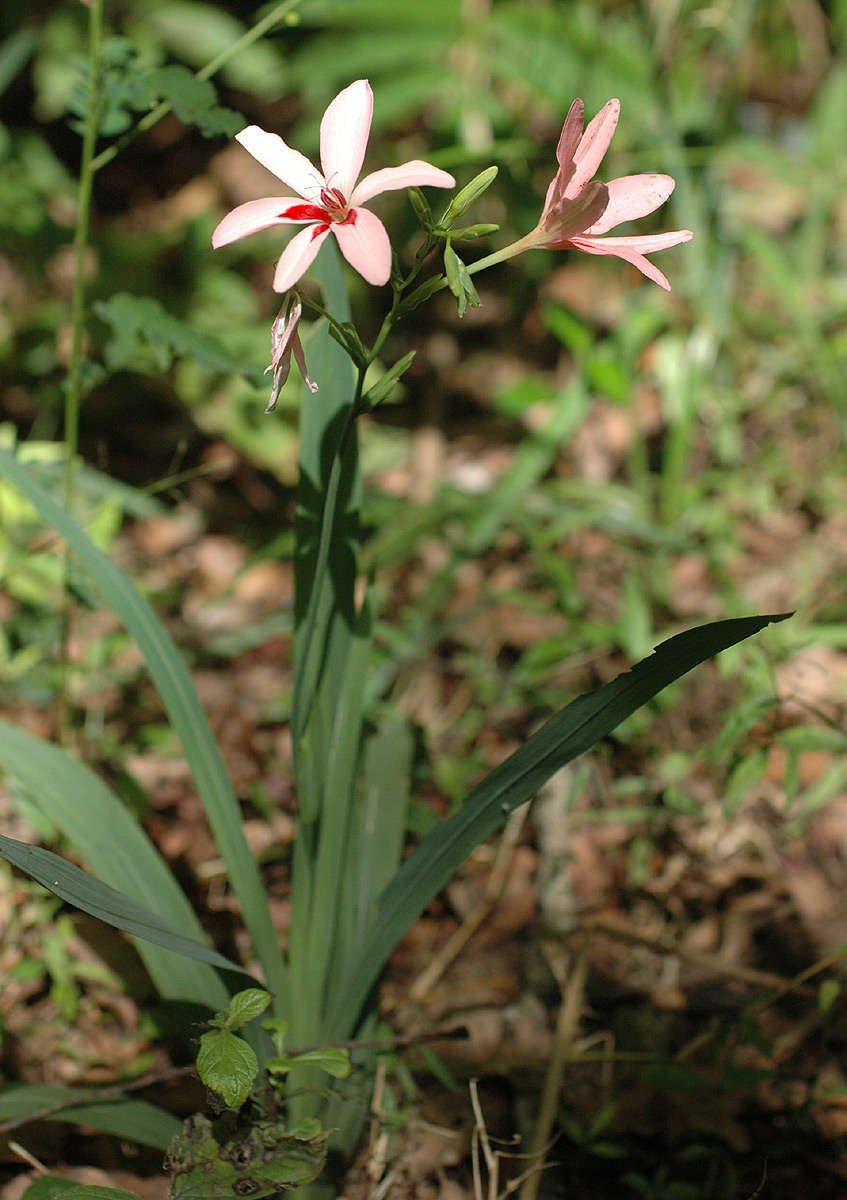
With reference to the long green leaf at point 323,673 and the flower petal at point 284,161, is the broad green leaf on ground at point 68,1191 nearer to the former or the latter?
the long green leaf at point 323,673

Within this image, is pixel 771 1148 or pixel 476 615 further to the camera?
pixel 476 615

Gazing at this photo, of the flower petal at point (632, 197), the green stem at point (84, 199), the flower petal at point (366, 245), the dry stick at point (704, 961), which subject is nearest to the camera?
the flower petal at point (366, 245)

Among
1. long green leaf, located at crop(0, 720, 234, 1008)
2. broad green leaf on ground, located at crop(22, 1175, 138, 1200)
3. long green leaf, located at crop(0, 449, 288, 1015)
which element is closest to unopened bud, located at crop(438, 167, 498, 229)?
long green leaf, located at crop(0, 449, 288, 1015)

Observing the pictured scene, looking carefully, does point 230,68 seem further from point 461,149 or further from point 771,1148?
point 771,1148

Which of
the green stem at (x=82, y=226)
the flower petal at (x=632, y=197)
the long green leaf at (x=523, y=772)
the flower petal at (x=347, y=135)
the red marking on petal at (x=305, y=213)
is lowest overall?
the long green leaf at (x=523, y=772)

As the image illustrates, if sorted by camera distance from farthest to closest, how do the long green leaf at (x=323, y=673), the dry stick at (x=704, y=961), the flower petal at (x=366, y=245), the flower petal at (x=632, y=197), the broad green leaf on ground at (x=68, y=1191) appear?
the dry stick at (x=704, y=961) < the long green leaf at (x=323, y=673) < the broad green leaf on ground at (x=68, y=1191) < the flower petal at (x=632, y=197) < the flower petal at (x=366, y=245)

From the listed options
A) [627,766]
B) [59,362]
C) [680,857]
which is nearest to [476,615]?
[627,766]

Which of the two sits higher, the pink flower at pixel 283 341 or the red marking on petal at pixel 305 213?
the red marking on petal at pixel 305 213

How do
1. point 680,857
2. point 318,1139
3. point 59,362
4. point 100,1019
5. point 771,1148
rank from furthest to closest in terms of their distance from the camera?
point 59,362 → point 680,857 → point 100,1019 → point 771,1148 → point 318,1139

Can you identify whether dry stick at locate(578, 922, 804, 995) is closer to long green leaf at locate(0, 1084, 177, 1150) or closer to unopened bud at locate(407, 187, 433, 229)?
Result: long green leaf at locate(0, 1084, 177, 1150)

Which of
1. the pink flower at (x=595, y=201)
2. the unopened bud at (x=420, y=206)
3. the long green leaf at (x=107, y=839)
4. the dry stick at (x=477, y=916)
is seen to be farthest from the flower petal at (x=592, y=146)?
the dry stick at (x=477, y=916)
